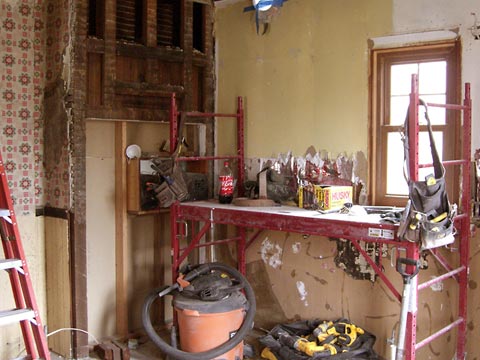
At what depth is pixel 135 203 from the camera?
453cm

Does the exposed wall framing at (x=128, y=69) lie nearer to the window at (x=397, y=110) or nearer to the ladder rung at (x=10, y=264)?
the ladder rung at (x=10, y=264)

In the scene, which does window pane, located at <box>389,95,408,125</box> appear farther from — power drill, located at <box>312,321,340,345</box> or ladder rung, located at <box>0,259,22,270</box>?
ladder rung, located at <box>0,259,22,270</box>

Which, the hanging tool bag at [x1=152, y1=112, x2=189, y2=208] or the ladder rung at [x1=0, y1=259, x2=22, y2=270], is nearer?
the ladder rung at [x1=0, y1=259, x2=22, y2=270]

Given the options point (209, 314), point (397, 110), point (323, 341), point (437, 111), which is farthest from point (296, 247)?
point (437, 111)

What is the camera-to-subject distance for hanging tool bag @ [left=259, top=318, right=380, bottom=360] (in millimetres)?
3887

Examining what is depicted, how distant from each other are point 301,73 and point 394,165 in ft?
3.48

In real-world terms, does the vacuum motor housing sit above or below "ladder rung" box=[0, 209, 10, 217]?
below

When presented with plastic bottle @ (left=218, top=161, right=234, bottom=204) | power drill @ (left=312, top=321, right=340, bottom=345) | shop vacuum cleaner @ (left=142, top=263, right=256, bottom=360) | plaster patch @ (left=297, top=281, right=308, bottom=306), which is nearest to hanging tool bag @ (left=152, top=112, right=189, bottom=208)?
plastic bottle @ (left=218, top=161, right=234, bottom=204)

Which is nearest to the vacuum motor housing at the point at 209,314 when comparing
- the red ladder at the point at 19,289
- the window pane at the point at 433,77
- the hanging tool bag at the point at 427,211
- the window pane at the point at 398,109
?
the red ladder at the point at 19,289

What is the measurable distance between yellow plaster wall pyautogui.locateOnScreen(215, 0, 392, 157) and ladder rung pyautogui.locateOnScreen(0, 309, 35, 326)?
2.38 metres

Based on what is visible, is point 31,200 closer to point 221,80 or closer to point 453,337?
point 221,80

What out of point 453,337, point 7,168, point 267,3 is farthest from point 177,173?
point 453,337

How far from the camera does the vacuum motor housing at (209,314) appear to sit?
3.94m

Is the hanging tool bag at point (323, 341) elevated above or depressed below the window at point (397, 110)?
below
